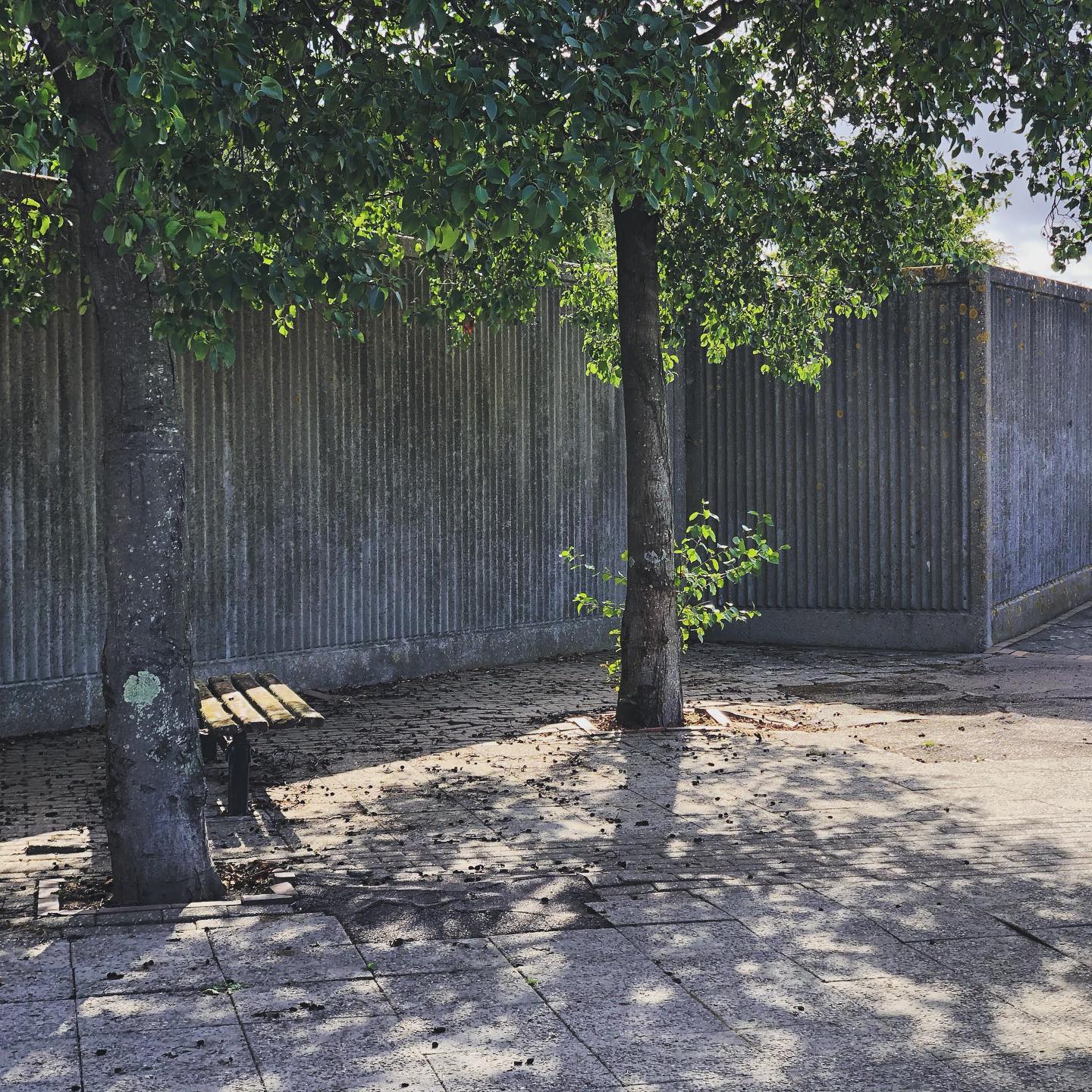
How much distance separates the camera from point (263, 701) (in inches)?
359

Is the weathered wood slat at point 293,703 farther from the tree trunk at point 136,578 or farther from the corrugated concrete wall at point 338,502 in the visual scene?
the tree trunk at point 136,578

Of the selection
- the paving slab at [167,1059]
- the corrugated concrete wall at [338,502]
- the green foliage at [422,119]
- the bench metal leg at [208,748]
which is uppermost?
the green foliage at [422,119]

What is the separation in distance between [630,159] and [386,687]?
7.64 m

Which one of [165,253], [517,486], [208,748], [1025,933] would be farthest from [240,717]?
[517,486]

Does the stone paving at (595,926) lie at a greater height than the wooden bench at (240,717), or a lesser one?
lesser

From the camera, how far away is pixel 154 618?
6.24m

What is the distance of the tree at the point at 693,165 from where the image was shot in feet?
20.4

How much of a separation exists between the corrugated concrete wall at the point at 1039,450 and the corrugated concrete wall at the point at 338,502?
453cm

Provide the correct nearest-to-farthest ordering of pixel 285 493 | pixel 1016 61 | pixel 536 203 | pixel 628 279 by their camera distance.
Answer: pixel 536 203 → pixel 1016 61 → pixel 628 279 → pixel 285 493

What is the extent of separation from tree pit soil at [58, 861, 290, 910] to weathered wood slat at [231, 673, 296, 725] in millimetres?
1506

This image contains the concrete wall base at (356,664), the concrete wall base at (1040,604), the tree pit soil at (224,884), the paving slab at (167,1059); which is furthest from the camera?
the concrete wall base at (1040,604)

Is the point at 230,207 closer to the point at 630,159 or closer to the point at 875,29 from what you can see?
the point at 630,159

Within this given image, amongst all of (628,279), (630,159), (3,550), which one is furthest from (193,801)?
(628,279)

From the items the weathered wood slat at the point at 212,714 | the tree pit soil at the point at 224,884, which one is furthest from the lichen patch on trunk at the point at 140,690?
the weathered wood slat at the point at 212,714
